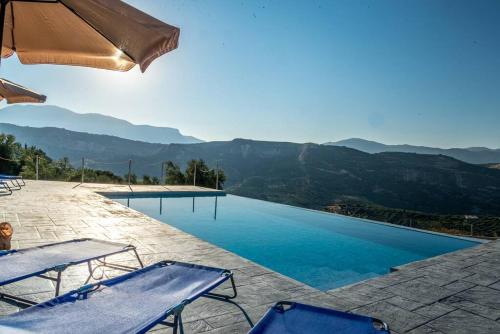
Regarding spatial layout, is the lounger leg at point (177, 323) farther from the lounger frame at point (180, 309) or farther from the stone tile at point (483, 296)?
the stone tile at point (483, 296)

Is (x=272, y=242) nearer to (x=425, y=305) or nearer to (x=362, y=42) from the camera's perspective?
(x=425, y=305)

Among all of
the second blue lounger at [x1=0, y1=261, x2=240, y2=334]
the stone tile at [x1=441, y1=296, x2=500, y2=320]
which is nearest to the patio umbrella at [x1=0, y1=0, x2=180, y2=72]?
the second blue lounger at [x1=0, y1=261, x2=240, y2=334]

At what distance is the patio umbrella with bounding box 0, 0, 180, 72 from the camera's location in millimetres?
1993

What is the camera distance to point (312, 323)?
151 centimetres

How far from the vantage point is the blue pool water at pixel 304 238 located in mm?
5359

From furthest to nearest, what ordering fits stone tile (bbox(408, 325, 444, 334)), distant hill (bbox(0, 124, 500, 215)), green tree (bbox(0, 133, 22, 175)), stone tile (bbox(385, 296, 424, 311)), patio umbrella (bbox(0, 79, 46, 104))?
distant hill (bbox(0, 124, 500, 215)), green tree (bbox(0, 133, 22, 175)), patio umbrella (bbox(0, 79, 46, 104)), stone tile (bbox(385, 296, 424, 311)), stone tile (bbox(408, 325, 444, 334))

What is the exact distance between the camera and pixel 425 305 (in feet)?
8.73

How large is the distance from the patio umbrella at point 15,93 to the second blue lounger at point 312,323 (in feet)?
14.7

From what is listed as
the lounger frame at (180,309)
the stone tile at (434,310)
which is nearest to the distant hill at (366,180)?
the stone tile at (434,310)

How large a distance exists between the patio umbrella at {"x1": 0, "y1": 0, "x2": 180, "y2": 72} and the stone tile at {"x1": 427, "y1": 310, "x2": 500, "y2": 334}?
9.06 feet

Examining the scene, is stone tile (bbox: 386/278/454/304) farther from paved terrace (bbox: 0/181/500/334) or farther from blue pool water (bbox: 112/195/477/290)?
blue pool water (bbox: 112/195/477/290)

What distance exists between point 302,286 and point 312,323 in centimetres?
149

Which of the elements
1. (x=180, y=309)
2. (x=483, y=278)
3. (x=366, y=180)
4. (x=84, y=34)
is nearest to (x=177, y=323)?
(x=180, y=309)

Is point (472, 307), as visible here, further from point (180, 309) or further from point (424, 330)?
point (180, 309)
